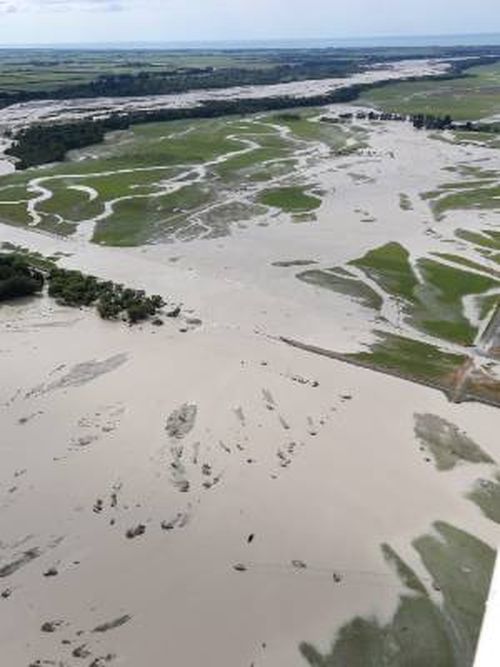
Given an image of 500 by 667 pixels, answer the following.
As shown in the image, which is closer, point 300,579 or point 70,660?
point 70,660

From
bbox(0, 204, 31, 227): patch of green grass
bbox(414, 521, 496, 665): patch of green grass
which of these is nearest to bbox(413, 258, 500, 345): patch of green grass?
bbox(414, 521, 496, 665): patch of green grass

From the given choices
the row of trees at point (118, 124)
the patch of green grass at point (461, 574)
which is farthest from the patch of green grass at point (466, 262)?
the row of trees at point (118, 124)

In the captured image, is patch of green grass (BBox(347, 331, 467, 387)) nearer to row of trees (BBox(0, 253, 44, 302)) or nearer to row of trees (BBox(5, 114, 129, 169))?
row of trees (BBox(0, 253, 44, 302))

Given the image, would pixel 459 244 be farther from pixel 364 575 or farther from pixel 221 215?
pixel 364 575

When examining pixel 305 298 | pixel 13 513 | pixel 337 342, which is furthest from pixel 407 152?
pixel 13 513

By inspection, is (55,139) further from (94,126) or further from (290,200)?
(290,200)
